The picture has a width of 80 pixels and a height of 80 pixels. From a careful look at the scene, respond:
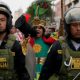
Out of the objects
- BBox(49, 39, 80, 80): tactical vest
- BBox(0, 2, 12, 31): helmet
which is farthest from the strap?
BBox(49, 39, 80, 80): tactical vest

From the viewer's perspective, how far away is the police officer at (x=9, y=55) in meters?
5.30

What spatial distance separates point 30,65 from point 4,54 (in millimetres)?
770

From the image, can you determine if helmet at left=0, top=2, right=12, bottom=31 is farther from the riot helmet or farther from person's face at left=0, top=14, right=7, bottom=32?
the riot helmet

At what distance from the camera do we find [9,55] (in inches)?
209

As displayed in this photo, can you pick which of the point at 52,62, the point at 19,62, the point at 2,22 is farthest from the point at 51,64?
the point at 2,22

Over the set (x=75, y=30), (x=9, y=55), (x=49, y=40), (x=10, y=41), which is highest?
(x=75, y=30)

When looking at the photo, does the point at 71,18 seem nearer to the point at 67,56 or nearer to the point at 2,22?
the point at 67,56

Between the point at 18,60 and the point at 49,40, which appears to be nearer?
the point at 18,60

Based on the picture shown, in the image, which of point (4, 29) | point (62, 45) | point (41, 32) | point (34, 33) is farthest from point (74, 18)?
point (41, 32)

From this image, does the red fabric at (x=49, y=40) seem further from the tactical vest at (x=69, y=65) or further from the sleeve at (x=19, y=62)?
the tactical vest at (x=69, y=65)

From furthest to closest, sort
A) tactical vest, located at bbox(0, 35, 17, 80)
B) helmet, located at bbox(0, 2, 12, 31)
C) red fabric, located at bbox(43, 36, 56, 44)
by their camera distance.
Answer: red fabric, located at bbox(43, 36, 56, 44) → helmet, located at bbox(0, 2, 12, 31) → tactical vest, located at bbox(0, 35, 17, 80)

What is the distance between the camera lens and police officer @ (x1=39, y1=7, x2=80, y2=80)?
16.9 ft

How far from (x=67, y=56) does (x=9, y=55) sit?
2.38ft

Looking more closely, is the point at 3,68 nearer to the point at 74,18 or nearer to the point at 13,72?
the point at 13,72
